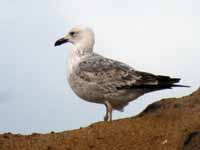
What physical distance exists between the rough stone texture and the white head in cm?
288

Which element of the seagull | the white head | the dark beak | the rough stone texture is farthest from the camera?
the dark beak

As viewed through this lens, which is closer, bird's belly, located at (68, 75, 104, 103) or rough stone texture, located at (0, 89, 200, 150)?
rough stone texture, located at (0, 89, 200, 150)

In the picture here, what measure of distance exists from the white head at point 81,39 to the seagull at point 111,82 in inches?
34.6

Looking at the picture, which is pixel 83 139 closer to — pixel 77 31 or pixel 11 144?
pixel 11 144

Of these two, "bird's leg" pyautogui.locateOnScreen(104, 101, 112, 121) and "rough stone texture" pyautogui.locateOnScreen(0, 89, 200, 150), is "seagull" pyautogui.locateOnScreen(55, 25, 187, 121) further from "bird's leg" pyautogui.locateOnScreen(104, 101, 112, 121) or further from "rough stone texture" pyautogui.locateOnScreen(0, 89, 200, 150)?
"rough stone texture" pyautogui.locateOnScreen(0, 89, 200, 150)

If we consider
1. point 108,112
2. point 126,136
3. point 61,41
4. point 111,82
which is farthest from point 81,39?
point 126,136

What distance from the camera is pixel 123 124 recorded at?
12359 millimetres

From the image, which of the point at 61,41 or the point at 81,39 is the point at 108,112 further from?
the point at 61,41

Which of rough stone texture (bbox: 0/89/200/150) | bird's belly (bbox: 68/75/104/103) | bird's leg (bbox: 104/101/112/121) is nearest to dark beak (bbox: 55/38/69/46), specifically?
bird's belly (bbox: 68/75/104/103)

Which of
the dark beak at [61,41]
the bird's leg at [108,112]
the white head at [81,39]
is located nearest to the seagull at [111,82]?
the bird's leg at [108,112]

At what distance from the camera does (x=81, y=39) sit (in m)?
15.6

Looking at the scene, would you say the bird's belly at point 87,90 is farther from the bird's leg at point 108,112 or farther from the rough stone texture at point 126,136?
the rough stone texture at point 126,136

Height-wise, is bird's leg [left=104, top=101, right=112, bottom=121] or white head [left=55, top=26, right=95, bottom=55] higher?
white head [left=55, top=26, right=95, bottom=55]

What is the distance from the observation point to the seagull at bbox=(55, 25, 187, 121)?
548 inches
